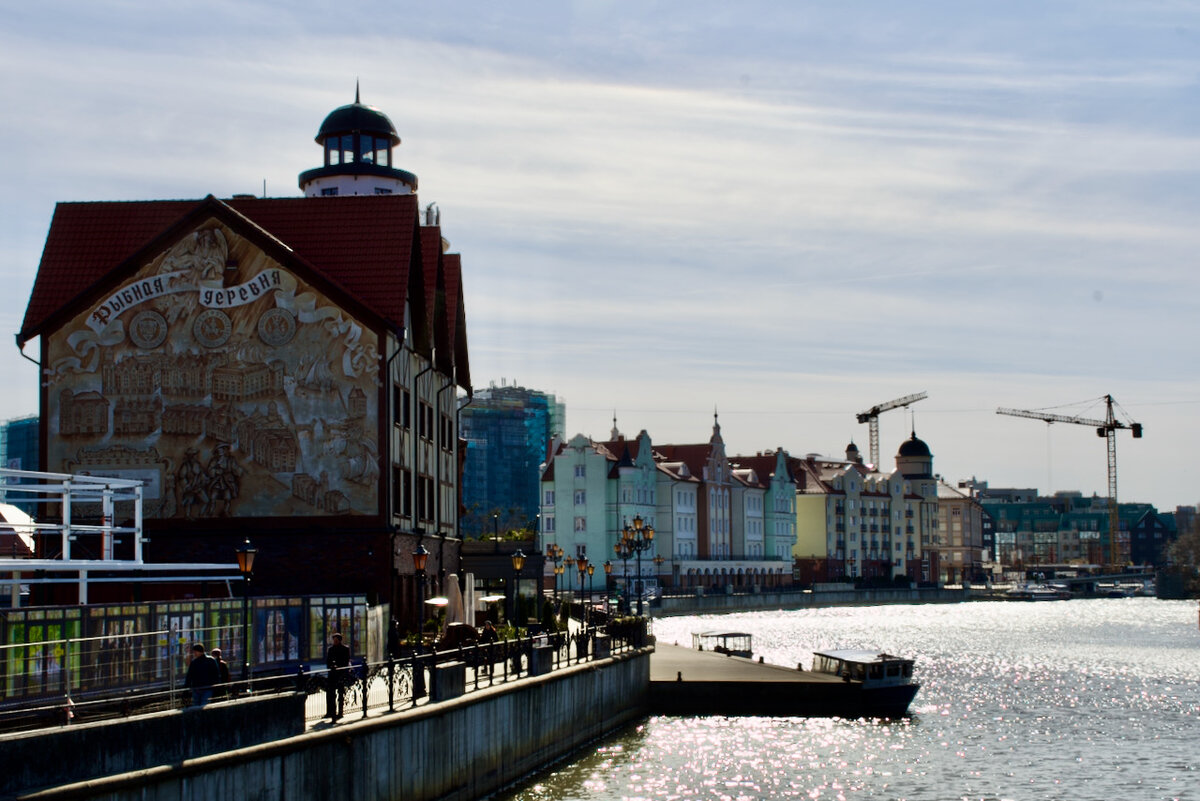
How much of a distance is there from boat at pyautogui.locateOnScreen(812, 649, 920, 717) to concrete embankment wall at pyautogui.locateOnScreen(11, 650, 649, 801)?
38.9 ft

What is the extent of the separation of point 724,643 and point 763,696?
748 inches

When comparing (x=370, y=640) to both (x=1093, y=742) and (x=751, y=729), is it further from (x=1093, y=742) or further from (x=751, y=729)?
(x=1093, y=742)

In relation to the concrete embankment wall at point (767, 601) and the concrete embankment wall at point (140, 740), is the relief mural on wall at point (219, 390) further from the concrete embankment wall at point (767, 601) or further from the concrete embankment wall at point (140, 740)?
the concrete embankment wall at point (767, 601)

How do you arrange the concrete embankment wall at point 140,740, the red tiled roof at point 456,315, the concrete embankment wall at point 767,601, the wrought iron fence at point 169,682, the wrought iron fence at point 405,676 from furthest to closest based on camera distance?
1. the concrete embankment wall at point 767,601
2. the red tiled roof at point 456,315
3. the wrought iron fence at point 405,676
4. the wrought iron fence at point 169,682
5. the concrete embankment wall at point 140,740

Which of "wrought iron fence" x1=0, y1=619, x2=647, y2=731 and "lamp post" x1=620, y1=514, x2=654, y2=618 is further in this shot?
"lamp post" x1=620, y1=514, x2=654, y2=618

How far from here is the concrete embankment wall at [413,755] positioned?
24453mm

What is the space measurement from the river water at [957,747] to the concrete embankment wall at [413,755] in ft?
3.91

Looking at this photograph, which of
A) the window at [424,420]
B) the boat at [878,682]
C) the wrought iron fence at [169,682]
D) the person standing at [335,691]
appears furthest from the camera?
the boat at [878,682]

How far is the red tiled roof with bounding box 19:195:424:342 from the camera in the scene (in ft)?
171

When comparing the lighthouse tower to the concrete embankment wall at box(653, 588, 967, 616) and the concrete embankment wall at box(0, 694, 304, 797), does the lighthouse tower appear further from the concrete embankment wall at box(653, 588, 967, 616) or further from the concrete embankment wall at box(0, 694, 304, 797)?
the concrete embankment wall at box(653, 588, 967, 616)

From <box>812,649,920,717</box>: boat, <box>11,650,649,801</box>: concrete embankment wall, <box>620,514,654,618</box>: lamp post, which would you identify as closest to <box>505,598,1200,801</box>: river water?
<box>812,649,920,717</box>: boat

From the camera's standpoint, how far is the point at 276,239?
5244 cm

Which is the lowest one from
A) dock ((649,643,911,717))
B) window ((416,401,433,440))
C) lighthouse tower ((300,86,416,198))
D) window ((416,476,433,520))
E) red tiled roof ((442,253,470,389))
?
dock ((649,643,911,717))

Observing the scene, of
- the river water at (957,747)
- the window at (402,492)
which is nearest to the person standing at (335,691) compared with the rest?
the river water at (957,747)
